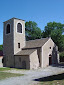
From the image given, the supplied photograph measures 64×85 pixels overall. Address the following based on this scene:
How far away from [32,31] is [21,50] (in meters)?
23.0

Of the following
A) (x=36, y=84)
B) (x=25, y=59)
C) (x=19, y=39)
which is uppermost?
(x=19, y=39)

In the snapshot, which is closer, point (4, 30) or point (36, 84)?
point (36, 84)

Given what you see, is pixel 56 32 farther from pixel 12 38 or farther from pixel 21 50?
pixel 12 38

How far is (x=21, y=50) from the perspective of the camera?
28688 mm

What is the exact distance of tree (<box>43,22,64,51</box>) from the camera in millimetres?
45188

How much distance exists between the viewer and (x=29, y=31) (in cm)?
5100

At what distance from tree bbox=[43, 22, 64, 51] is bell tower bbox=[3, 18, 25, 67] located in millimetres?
19349

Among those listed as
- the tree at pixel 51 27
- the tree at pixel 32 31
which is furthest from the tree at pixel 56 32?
the tree at pixel 32 31

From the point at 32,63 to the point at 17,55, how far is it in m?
4.17

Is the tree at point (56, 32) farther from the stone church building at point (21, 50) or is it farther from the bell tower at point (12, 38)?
the bell tower at point (12, 38)

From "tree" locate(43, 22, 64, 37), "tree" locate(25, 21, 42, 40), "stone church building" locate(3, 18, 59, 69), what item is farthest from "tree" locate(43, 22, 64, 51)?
"stone church building" locate(3, 18, 59, 69)

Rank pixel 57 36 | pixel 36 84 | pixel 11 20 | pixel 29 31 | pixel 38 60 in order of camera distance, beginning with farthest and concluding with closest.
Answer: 1. pixel 29 31
2. pixel 57 36
3. pixel 11 20
4. pixel 38 60
5. pixel 36 84

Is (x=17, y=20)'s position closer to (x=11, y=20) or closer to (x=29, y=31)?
(x=11, y=20)

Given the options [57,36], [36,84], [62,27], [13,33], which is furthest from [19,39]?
[62,27]
